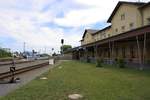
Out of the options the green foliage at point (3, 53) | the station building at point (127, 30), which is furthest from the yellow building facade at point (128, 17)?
the green foliage at point (3, 53)

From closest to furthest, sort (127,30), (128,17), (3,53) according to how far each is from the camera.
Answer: (127,30) < (128,17) < (3,53)

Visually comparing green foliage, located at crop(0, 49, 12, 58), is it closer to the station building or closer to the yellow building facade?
the station building

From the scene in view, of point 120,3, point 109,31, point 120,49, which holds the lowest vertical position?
point 120,49

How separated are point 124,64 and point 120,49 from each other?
11699 mm

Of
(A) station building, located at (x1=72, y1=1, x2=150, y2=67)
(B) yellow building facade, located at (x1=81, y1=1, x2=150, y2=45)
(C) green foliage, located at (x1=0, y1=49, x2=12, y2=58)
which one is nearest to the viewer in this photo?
(A) station building, located at (x1=72, y1=1, x2=150, y2=67)

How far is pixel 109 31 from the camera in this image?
4762 cm

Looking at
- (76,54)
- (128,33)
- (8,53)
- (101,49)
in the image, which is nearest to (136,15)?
(128,33)

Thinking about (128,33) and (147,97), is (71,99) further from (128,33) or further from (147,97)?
(128,33)

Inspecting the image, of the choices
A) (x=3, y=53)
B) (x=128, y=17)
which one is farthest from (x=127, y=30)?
(x=3, y=53)

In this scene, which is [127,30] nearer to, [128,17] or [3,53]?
[128,17]

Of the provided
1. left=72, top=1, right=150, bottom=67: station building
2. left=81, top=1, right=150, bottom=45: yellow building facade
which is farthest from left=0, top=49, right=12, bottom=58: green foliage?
left=81, top=1, right=150, bottom=45: yellow building facade

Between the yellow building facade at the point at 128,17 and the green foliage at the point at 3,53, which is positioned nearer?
the yellow building facade at the point at 128,17

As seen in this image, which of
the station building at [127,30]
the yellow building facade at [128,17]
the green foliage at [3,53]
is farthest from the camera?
the green foliage at [3,53]

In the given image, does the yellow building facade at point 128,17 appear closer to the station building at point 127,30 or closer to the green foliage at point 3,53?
the station building at point 127,30
